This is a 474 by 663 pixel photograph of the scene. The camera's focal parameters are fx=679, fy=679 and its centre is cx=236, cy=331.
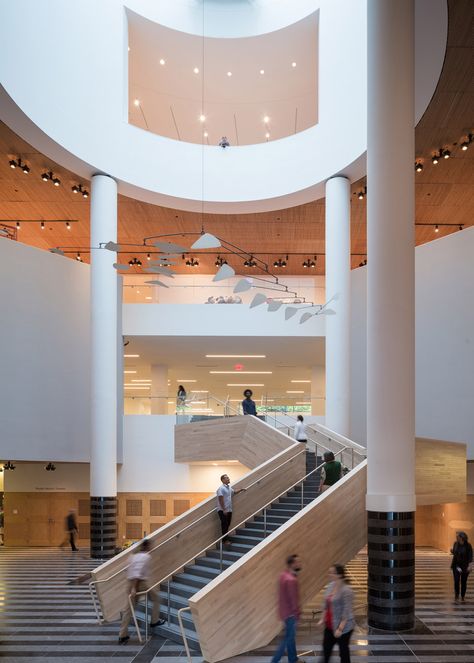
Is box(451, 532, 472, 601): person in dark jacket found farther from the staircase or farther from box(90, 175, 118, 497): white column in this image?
box(90, 175, 118, 497): white column

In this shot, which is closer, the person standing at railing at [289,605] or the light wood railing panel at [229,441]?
the person standing at railing at [289,605]

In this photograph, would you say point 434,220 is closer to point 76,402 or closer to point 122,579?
point 76,402

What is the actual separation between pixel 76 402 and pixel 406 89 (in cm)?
1330

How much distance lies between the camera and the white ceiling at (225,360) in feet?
75.4

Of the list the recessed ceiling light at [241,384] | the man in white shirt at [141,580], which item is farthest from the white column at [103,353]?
the recessed ceiling light at [241,384]

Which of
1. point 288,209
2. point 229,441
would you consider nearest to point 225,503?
point 229,441

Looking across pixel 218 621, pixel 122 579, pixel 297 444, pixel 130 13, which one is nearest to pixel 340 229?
pixel 297 444

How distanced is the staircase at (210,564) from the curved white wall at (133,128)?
366 inches

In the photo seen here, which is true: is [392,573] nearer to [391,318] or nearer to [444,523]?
[391,318]

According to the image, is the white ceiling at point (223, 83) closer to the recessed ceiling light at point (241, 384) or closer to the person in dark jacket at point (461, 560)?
the recessed ceiling light at point (241, 384)

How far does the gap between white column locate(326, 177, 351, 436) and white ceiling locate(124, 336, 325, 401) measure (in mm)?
2509

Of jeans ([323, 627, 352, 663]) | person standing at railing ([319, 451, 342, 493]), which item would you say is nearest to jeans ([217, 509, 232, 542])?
person standing at railing ([319, 451, 342, 493])

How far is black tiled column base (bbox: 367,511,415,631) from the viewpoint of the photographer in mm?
9461

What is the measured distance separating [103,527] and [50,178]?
397 inches
